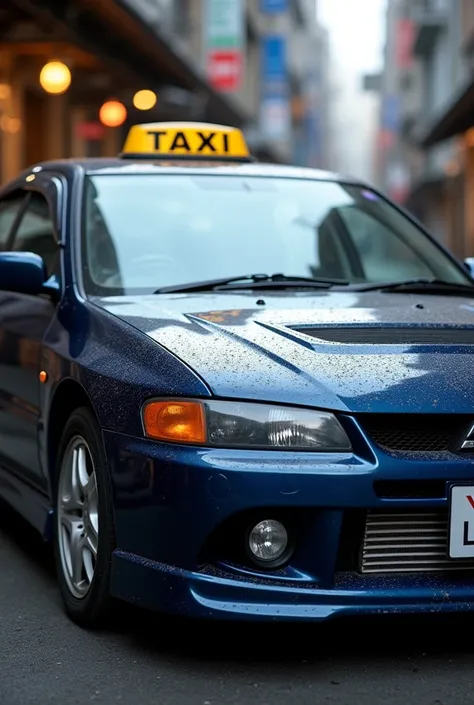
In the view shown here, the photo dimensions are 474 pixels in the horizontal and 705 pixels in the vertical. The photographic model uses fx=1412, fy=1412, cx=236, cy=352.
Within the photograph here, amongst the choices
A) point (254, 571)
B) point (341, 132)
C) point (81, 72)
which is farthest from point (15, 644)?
point (341, 132)

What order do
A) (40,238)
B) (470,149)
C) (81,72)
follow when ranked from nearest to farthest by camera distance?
(40,238), (81,72), (470,149)

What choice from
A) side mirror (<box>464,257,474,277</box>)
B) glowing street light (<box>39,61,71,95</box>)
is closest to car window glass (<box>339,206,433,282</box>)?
side mirror (<box>464,257,474,277</box>)

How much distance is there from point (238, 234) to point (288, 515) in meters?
1.76

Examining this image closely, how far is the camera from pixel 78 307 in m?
4.38

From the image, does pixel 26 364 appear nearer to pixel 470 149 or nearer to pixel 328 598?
pixel 328 598

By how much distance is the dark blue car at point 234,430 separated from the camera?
3455 millimetres

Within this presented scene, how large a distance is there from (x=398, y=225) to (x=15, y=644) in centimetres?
249

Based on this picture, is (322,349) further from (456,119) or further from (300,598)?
(456,119)

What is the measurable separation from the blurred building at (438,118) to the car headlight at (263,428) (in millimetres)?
16722

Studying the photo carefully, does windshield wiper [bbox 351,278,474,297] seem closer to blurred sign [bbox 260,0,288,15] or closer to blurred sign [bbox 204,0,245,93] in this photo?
blurred sign [bbox 204,0,245,93]

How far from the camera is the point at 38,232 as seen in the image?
531 cm

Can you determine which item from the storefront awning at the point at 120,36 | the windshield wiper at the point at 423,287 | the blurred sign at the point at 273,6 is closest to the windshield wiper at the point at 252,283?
the windshield wiper at the point at 423,287

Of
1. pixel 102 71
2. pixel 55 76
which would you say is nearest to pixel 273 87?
pixel 102 71

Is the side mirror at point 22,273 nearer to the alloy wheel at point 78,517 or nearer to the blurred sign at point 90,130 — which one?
the alloy wheel at point 78,517
